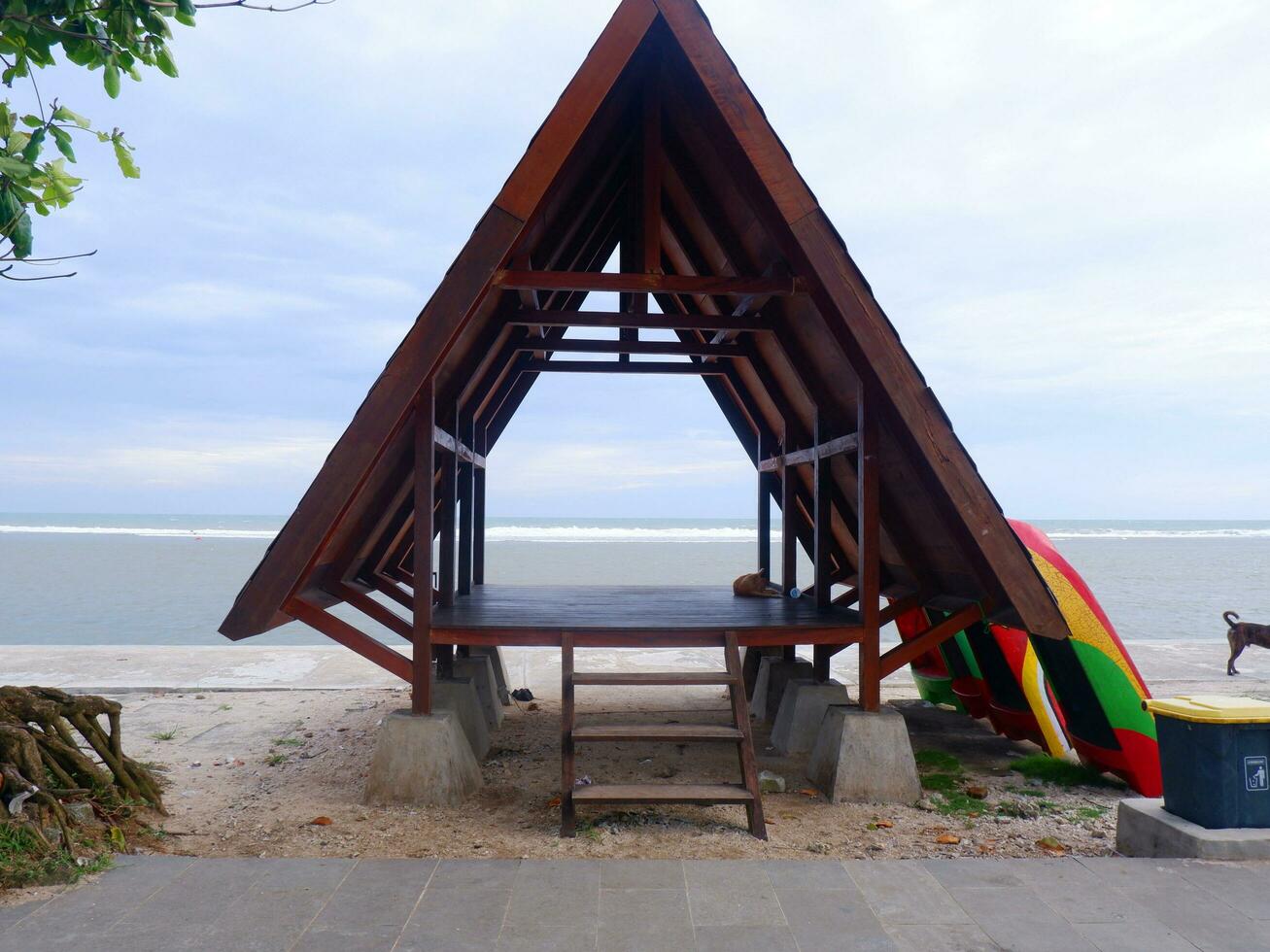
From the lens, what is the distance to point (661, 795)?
4961 mm

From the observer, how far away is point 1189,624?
17516 mm

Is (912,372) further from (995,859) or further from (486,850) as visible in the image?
(486,850)

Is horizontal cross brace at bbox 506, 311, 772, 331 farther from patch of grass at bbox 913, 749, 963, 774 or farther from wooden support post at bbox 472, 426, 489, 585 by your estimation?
patch of grass at bbox 913, 749, 963, 774

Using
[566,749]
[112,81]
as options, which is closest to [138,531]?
[566,749]

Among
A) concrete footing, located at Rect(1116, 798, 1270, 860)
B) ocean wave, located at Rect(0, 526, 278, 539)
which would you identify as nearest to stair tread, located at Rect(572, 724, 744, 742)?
concrete footing, located at Rect(1116, 798, 1270, 860)

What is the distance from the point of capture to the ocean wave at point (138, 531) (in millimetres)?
53469

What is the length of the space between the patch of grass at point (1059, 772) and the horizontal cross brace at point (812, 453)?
2.66 m

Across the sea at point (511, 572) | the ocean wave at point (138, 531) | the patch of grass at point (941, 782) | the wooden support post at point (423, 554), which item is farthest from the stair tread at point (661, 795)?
the ocean wave at point (138, 531)

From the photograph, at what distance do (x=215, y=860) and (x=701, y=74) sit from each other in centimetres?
451

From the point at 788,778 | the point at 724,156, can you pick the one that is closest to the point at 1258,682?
the point at 788,778

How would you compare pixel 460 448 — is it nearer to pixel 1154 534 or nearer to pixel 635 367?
pixel 635 367

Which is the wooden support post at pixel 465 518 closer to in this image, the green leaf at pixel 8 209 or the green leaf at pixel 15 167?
the green leaf at pixel 8 209

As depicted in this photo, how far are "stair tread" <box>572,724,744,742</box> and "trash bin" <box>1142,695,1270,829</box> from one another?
2176 mm

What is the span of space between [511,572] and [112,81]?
25708mm
